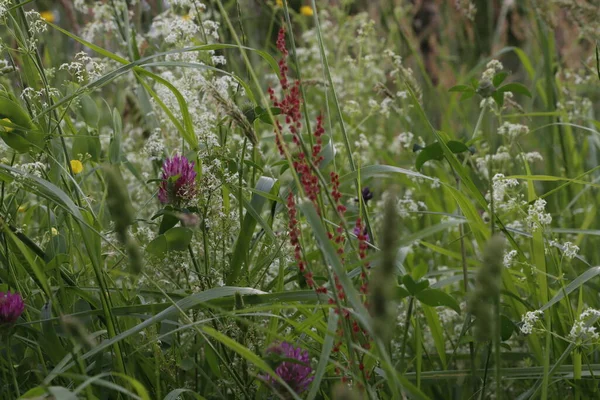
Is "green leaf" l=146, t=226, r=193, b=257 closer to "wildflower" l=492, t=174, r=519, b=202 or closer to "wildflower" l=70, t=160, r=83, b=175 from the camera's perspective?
"wildflower" l=70, t=160, r=83, b=175

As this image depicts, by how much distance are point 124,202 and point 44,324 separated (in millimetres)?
541

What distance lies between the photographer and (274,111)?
4.23 ft

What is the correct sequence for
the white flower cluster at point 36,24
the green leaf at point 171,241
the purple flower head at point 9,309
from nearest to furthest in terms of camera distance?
the purple flower head at point 9,309 → the green leaf at point 171,241 → the white flower cluster at point 36,24

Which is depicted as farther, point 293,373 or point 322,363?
point 293,373

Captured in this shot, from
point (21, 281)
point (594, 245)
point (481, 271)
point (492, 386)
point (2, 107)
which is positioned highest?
point (2, 107)

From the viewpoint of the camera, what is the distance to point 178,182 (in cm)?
130

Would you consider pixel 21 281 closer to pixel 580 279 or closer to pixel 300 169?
pixel 300 169

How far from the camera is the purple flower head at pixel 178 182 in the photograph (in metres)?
1.29

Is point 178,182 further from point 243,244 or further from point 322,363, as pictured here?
point 322,363

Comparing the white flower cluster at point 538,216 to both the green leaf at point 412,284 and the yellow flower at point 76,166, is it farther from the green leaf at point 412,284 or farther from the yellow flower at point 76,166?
the yellow flower at point 76,166

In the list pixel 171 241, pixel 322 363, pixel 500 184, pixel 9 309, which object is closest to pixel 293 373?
pixel 322 363

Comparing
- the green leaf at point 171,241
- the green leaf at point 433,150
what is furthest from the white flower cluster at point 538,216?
the green leaf at point 171,241

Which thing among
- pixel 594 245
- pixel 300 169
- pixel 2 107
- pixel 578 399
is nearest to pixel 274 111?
pixel 300 169

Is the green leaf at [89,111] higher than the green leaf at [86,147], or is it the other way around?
the green leaf at [89,111]
